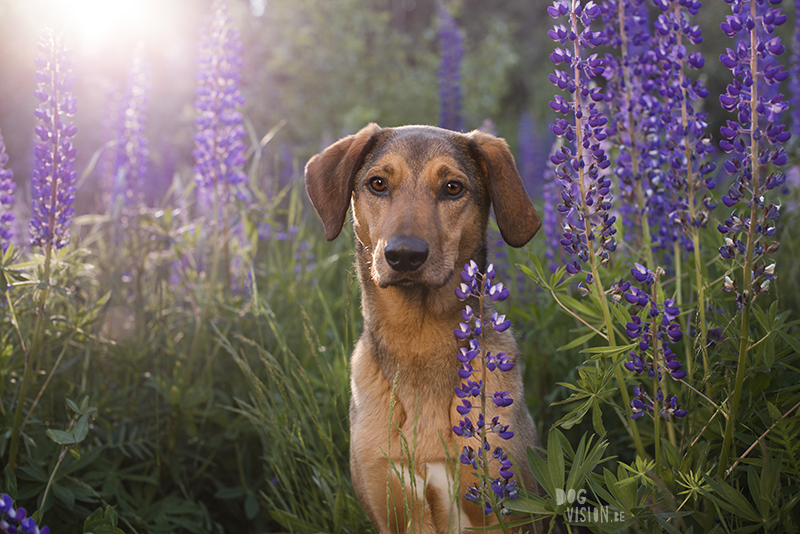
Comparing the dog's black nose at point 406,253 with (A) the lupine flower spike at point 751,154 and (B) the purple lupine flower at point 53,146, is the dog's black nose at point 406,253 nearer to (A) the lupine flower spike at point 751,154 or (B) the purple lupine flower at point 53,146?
(A) the lupine flower spike at point 751,154

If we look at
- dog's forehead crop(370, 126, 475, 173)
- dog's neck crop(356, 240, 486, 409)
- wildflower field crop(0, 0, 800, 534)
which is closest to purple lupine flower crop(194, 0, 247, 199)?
wildflower field crop(0, 0, 800, 534)

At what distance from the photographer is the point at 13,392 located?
2.76m

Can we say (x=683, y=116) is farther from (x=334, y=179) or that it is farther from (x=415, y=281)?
(x=334, y=179)

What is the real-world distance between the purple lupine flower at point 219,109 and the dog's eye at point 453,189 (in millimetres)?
1910

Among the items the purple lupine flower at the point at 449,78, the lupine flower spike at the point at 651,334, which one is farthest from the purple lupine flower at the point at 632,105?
the purple lupine flower at the point at 449,78

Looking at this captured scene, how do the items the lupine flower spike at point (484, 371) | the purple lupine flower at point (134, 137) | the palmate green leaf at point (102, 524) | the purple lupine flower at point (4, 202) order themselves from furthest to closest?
the purple lupine flower at point (134, 137)
the purple lupine flower at point (4, 202)
the palmate green leaf at point (102, 524)
the lupine flower spike at point (484, 371)

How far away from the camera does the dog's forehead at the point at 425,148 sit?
2514mm

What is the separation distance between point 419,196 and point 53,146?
71.4 inches

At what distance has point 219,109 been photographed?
3887 millimetres

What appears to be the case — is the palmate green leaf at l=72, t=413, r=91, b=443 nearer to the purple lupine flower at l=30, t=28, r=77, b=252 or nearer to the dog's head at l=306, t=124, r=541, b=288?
the purple lupine flower at l=30, t=28, r=77, b=252

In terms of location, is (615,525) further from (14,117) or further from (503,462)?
(14,117)

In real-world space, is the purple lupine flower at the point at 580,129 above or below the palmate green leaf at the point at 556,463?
above

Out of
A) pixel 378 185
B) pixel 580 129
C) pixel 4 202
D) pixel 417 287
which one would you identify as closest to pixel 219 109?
pixel 4 202

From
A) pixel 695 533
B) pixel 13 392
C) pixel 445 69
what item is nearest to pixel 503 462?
pixel 695 533
